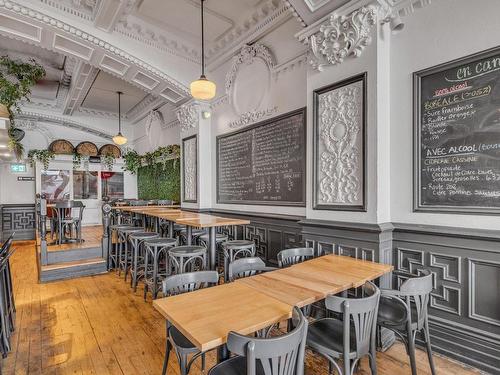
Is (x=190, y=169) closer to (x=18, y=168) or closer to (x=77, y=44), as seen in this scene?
(x=77, y=44)

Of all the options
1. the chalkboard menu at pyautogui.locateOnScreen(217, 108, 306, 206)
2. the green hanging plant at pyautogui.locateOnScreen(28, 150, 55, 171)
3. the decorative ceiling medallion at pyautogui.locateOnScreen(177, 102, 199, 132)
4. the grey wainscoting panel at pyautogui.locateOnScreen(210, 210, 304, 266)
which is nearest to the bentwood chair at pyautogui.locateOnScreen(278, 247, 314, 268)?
the grey wainscoting panel at pyautogui.locateOnScreen(210, 210, 304, 266)

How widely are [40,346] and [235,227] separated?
9.20 ft

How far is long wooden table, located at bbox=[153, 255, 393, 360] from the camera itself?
4.26ft

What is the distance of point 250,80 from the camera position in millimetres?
4531

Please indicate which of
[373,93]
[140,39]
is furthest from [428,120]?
[140,39]

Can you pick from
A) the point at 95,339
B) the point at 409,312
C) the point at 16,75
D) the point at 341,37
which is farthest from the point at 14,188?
the point at 409,312

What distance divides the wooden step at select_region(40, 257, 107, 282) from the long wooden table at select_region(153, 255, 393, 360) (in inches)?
156

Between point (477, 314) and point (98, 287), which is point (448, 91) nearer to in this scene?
point (477, 314)

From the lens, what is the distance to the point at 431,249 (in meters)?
2.41

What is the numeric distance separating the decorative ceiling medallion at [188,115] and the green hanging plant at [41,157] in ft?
17.0

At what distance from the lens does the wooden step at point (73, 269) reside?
4.45 metres

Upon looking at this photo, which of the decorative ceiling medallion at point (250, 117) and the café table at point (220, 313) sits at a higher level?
the decorative ceiling medallion at point (250, 117)

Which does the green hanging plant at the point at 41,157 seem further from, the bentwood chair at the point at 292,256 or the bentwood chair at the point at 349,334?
the bentwood chair at the point at 349,334

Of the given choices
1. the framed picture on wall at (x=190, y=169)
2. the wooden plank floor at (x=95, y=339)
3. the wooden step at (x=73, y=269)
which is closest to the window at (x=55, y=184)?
the wooden step at (x=73, y=269)
